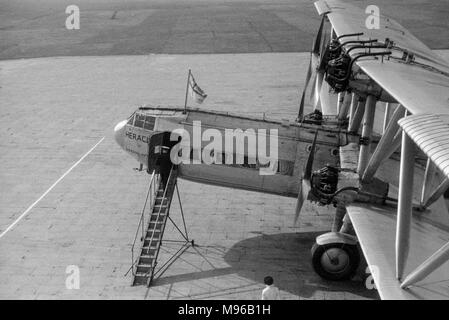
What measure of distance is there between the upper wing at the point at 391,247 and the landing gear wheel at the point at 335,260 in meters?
1.59

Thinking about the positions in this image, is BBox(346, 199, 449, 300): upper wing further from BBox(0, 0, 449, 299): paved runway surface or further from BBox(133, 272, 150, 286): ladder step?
BBox(133, 272, 150, 286): ladder step

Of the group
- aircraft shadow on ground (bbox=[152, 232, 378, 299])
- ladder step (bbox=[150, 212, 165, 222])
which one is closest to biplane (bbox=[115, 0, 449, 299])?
aircraft shadow on ground (bbox=[152, 232, 378, 299])

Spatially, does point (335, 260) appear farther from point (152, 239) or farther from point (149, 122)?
point (149, 122)

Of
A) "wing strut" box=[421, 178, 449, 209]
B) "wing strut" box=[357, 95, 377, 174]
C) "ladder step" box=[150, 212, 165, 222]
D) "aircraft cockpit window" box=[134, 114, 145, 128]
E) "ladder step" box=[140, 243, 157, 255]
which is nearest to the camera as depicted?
"wing strut" box=[421, 178, 449, 209]

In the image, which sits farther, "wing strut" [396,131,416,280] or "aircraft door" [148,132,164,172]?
"aircraft door" [148,132,164,172]

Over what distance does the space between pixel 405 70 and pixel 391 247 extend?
253 inches

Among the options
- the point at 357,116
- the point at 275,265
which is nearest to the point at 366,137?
the point at 357,116

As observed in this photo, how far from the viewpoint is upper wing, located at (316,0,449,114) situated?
1582 centimetres

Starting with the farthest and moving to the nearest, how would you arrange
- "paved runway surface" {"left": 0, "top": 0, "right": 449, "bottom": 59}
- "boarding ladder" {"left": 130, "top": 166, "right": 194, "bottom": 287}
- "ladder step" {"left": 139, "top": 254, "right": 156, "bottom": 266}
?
"paved runway surface" {"left": 0, "top": 0, "right": 449, "bottom": 59} → "ladder step" {"left": 139, "top": 254, "right": 156, "bottom": 266} → "boarding ladder" {"left": 130, "top": 166, "right": 194, "bottom": 287}

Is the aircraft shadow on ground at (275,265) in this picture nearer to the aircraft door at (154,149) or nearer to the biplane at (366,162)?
the biplane at (366,162)

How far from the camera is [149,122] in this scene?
2261 centimetres

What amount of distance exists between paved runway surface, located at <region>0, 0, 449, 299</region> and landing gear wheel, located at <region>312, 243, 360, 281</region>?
36cm

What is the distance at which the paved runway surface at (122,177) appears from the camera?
19969 mm

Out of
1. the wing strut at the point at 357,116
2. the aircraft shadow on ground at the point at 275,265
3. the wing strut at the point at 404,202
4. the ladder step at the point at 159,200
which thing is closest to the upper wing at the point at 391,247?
the wing strut at the point at 404,202
